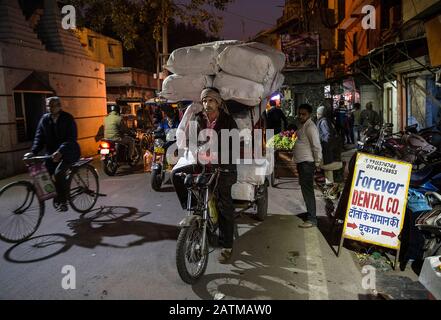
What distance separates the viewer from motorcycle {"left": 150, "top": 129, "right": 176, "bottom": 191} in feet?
28.9

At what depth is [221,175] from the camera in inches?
184

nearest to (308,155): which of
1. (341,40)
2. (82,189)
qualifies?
(82,189)

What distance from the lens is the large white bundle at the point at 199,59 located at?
19.7 feet

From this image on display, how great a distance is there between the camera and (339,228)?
5.95 meters

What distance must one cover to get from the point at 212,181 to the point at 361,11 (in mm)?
18510

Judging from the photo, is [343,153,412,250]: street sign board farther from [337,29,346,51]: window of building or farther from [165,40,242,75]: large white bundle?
[337,29,346,51]: window of building

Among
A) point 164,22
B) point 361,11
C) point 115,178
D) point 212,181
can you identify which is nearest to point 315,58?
point 361,11

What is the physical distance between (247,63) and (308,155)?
1674mm

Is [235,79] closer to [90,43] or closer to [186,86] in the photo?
[186,86]

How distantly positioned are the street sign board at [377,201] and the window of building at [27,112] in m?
10.5

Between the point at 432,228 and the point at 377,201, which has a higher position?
the point at 377,201

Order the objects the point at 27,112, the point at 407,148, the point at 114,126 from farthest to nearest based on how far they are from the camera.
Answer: the point at 27,112
the point at 114,126
the point at 407,148
